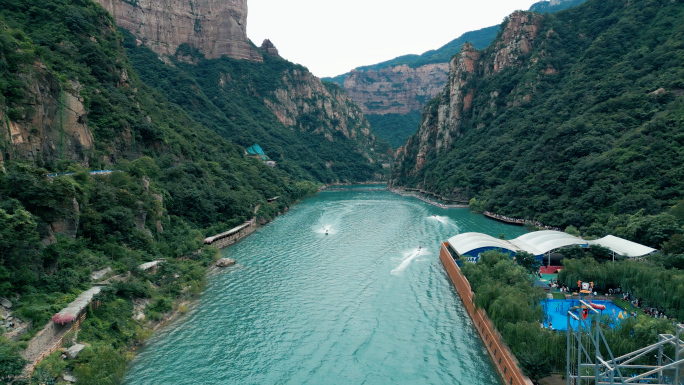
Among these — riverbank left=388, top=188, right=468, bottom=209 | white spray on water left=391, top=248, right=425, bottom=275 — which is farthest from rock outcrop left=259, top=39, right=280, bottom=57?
white spray on water left=391, top=248, right=425, bottom=275

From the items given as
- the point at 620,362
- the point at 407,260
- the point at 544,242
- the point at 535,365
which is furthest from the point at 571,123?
the point at 535,365

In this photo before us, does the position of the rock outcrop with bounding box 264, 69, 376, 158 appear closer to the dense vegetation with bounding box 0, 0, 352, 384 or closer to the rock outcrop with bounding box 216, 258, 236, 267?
the dense vegetation with bounding box 0, 0, 352, 384

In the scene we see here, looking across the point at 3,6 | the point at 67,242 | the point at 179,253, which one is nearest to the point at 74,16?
the point at 3,6

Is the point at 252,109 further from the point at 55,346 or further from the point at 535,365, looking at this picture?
the point at 535,365

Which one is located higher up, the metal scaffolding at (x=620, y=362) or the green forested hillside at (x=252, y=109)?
the green forested hillside at (x=252, y=109)

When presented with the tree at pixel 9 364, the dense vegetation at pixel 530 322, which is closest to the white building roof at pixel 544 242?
the dense vegetation at pixel 530 322

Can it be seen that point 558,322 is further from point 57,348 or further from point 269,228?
point 269,228

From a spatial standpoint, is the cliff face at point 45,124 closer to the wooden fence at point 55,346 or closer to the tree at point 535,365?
the wooden fence at point 55,346
